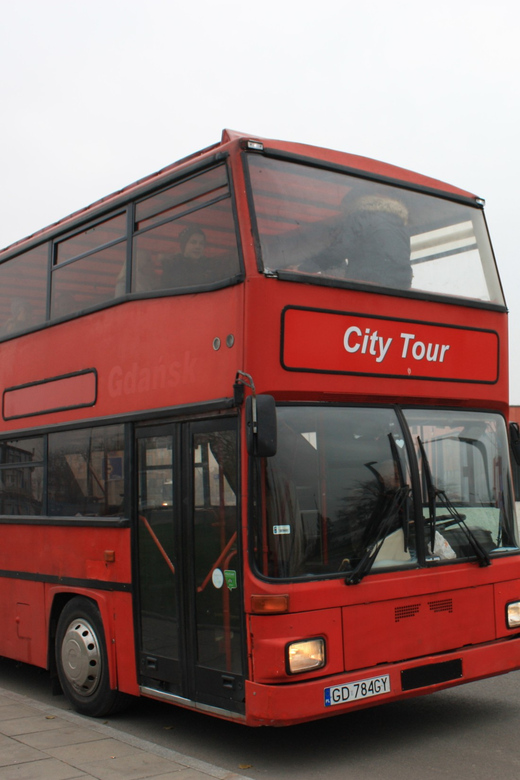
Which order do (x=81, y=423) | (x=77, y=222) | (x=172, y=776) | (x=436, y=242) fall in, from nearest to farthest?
(x=172, y=776), (x=436, y=242), (x=81, y=423), (x=77, y=222)

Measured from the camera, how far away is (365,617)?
20.8ft

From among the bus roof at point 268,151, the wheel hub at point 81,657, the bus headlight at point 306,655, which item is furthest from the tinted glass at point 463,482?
the wheel hub at point 81,657

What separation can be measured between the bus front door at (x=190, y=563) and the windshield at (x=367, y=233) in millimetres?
1375

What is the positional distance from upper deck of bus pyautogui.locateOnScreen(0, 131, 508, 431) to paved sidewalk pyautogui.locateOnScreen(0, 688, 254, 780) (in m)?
2.44

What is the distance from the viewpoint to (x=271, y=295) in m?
6.38

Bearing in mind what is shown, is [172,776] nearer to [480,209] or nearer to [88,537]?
[88,537]

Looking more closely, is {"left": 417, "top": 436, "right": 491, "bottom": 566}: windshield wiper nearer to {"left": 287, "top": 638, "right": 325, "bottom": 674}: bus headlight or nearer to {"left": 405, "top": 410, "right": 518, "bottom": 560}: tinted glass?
{"left": 405, "top": 410, "right": 518, "bottom": 560}: tinted glass

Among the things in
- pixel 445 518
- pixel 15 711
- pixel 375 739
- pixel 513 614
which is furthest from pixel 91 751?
pixel 513 614

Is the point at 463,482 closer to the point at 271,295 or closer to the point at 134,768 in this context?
the point at 271,295

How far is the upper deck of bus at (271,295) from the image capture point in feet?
21.3

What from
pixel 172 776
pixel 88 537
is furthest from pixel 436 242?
pixel 172 776

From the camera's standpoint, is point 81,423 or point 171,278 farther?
point 81,423

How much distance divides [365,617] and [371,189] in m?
3.30

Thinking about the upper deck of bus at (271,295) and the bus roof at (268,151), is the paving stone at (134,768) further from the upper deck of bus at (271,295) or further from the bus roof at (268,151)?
the bus roof at (268,151)
